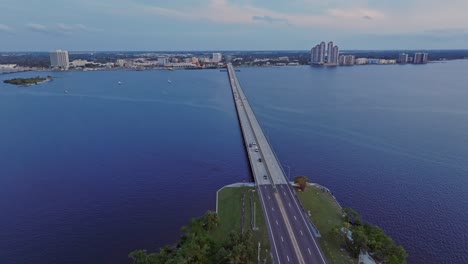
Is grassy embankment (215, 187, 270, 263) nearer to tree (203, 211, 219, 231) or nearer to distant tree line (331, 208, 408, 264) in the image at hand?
tree (203, 211, 219, 231)

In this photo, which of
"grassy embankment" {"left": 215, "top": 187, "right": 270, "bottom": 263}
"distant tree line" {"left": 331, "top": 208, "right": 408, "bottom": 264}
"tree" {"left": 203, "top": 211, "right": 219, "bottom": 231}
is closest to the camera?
"distant tree line" {"left": 331, "top": 208, "right": 408, "bottom": 264}

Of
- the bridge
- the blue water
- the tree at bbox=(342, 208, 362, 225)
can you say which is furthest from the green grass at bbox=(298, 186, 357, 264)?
the blue water

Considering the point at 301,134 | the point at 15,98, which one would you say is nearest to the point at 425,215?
the point at 301,134

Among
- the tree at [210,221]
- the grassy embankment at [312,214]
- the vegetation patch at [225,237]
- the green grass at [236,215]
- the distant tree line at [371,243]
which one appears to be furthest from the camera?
the tree at [210,221]

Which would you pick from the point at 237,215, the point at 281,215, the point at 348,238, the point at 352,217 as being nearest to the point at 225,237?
the point at 237,215

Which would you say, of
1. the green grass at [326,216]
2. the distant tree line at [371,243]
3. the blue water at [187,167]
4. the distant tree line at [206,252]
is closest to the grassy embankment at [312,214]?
the green grass at [326,216]

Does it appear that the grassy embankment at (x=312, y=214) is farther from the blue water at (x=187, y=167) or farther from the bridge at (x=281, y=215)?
the blue water at (x=187, y=167)

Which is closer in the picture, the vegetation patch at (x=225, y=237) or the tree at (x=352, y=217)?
the vegetation patch at (x=225, y=237)
